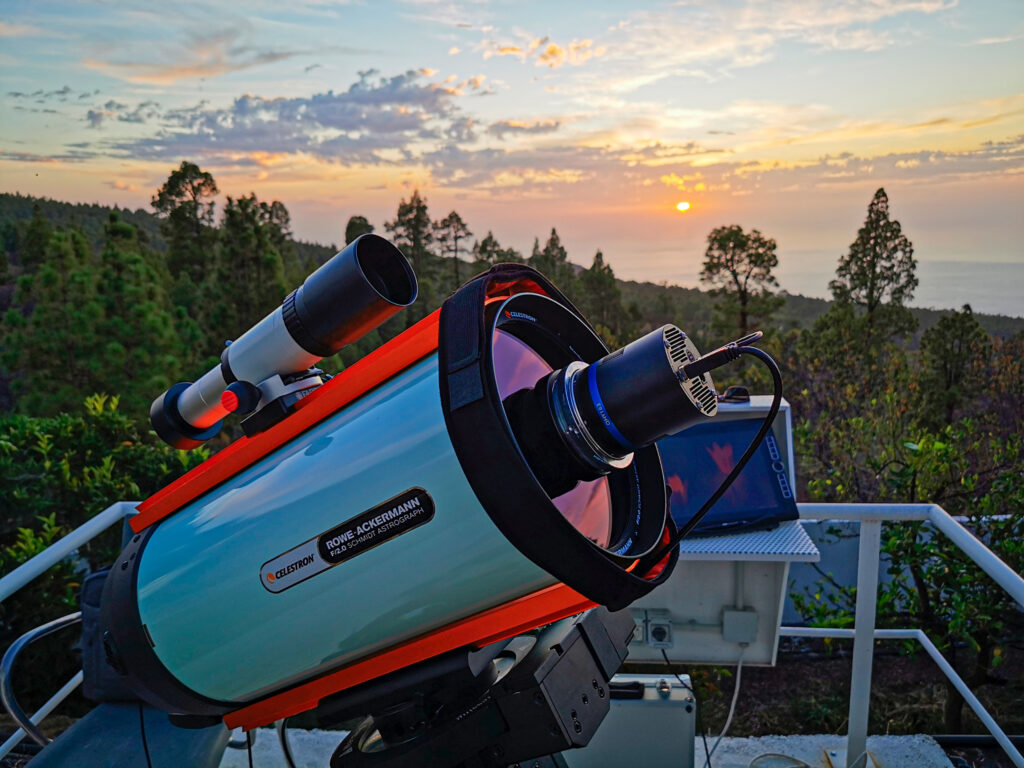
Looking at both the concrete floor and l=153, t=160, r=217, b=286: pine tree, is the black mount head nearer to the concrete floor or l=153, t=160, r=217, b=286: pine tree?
the concrete floor

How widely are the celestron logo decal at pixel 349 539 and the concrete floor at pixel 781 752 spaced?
70.8 inches

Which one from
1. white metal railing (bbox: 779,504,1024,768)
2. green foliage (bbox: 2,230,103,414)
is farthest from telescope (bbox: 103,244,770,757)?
green foliage (bbox: 2,230,103,414)

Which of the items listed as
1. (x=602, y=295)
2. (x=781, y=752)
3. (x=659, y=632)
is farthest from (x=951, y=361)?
(x=602, y=295)

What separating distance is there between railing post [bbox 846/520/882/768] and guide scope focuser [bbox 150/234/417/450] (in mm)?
1461

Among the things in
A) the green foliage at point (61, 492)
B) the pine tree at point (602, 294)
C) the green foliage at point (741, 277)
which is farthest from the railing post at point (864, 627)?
the pine tree at point (602, 294)

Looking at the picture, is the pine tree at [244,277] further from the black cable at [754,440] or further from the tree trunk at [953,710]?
the black cable at [754,440]

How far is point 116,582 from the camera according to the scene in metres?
1.34

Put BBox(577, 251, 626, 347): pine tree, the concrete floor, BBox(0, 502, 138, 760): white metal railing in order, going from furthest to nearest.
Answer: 1. BBox(577, 251, 626, 347): pine tree
2. the concrete floor
3. BBox(0, 502, 138, 760): white metal railing

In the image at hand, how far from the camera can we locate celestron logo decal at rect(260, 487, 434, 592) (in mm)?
976

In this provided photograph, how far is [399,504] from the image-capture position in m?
0.99

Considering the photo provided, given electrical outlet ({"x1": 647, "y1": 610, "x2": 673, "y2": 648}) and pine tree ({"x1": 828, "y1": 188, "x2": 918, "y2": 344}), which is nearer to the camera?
electrical outlet ({"x1": 647, "y1": 610, "x2": 673, "y2": 648})

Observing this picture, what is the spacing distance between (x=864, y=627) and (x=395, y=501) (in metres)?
1.71

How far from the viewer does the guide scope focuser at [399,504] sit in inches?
36.4

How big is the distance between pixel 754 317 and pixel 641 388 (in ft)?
73.5
